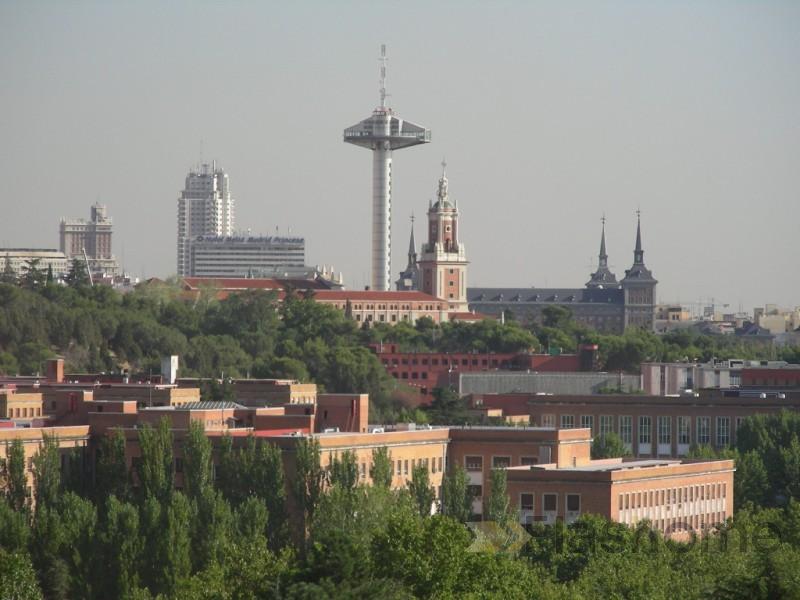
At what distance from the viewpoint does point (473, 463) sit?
282 ft

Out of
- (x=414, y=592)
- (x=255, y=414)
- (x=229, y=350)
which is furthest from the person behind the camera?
(x=229, y=350)

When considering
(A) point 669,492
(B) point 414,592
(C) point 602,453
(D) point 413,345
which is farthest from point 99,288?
(B) point 414,592

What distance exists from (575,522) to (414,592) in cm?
1808

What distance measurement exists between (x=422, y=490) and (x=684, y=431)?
35.9m

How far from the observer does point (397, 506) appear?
70.6m

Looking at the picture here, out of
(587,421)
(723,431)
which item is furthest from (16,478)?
(723,431)

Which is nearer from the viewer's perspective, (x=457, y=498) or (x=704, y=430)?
(x=457, y=498)

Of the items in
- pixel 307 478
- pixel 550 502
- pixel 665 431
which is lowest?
pixel 550 502

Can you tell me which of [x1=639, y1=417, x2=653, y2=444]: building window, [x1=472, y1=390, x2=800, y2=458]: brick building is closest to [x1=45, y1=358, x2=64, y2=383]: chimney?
[x1=472, y1=390, x2=800, y2=458]: brick building

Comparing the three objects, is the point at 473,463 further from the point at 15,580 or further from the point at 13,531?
the point at 15,580

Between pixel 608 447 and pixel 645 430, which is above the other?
pixel 645 430

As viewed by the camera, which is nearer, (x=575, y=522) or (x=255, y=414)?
(x=575, y=522)

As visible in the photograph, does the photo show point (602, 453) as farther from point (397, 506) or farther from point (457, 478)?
→ point (397, 506)

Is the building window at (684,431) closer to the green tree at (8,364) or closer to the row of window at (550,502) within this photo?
the row of window at (550,502)
